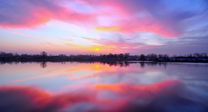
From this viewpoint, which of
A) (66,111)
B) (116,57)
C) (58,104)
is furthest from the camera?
(116,57)

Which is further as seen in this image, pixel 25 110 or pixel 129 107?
pixel 129 107

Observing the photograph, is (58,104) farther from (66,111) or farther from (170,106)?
(170,106)

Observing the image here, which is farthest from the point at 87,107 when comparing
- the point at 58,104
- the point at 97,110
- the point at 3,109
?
the point at 3,109

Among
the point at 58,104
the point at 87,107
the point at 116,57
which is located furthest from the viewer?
the point at 116,57

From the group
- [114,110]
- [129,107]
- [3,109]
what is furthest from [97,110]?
[3,109]

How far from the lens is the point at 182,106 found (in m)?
10.5

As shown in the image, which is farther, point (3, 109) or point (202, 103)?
point (202, 103)

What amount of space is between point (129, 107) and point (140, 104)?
877 mm

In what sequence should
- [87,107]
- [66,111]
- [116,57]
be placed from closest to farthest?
[66,111] < [87,107] < [116,57]

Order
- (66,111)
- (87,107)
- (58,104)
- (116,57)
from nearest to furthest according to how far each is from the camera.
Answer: (66,111)
(87,107)
(58,104)
(116,57)

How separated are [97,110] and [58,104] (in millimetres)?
2314

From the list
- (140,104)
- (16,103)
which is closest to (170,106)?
(140,104)

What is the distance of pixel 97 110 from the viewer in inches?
375

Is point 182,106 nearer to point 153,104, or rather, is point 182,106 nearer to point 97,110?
point 153,104
